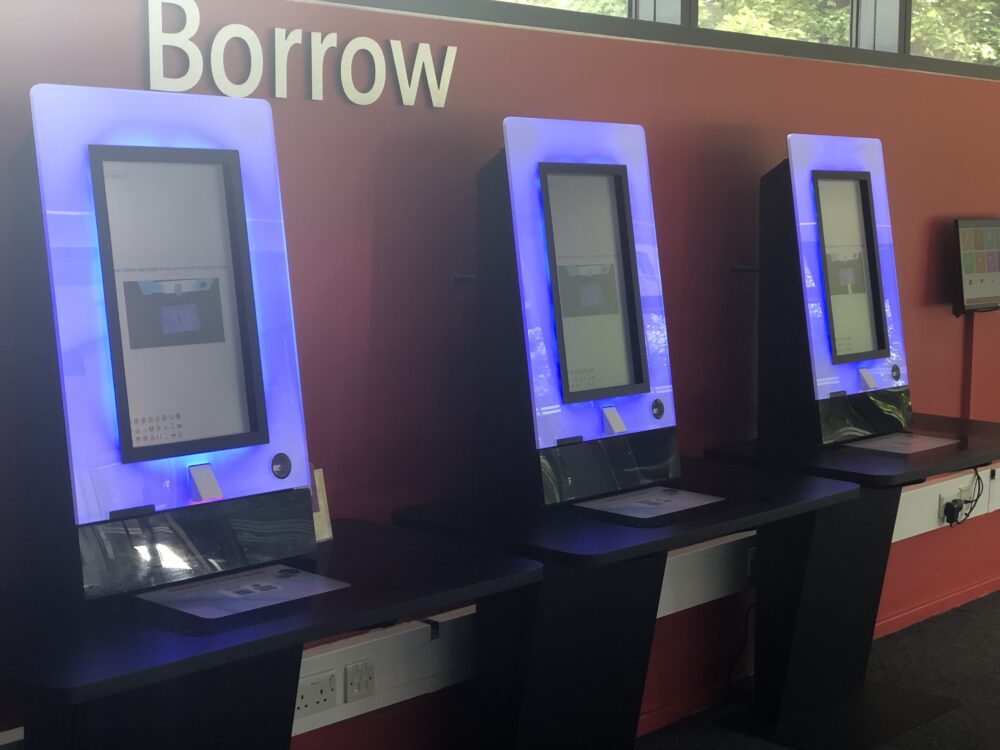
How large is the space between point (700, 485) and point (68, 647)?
53.5 inches

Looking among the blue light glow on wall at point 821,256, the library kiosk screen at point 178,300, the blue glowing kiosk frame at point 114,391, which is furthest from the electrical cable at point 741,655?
the library kiosk screen at point 178,300

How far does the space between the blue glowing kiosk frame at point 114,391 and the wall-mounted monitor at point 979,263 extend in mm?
2686

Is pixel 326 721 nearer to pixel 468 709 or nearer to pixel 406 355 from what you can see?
pixel 468 709

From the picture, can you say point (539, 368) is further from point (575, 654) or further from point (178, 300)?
point (178, 300)

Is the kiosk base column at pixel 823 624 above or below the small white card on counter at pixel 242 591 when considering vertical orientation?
below

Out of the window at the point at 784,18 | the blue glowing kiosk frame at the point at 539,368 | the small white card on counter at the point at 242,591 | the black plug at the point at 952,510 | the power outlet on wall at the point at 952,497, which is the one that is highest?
the window at the point at 784,18

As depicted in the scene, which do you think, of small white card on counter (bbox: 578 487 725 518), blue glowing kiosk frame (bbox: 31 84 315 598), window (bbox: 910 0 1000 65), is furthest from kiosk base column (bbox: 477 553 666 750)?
window (bbox: 910 0 1000 65)

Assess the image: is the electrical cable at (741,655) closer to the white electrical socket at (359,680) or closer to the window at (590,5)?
the white electrical socket at (359,680)

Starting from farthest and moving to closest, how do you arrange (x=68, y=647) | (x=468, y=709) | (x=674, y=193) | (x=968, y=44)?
(x=968, y=44) < (x=674, y=193) < (x=468, y=709) < (x=68, y=647)

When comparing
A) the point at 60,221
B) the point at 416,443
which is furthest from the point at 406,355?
the point at 60,221

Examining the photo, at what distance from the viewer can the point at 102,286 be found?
1.69 m

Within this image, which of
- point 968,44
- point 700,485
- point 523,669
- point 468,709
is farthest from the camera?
point 968,44

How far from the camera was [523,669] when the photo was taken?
220cm

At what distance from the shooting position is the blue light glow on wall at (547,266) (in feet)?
7.45
